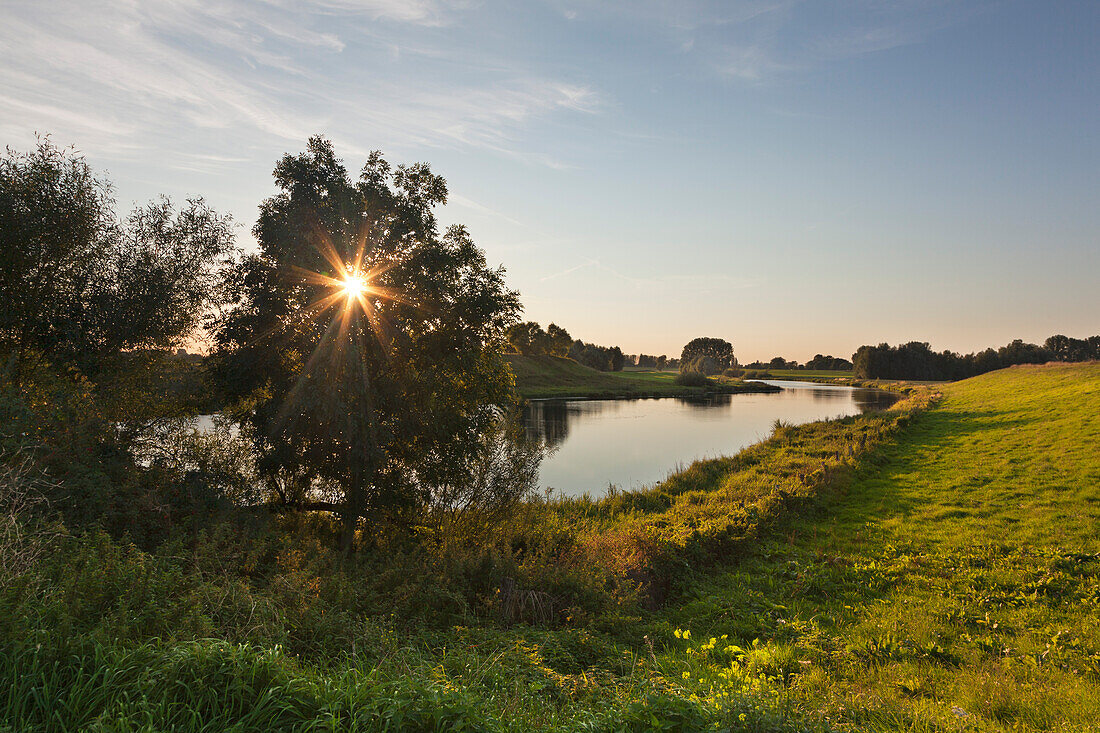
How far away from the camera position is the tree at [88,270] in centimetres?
1188

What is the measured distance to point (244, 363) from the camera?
13.5 meters

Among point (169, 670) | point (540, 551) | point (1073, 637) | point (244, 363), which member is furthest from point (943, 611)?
point (244, 363)

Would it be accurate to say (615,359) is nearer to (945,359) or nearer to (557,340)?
(557,340)

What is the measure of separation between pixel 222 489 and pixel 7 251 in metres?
7.33

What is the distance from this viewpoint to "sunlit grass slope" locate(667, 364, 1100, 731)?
581 cm

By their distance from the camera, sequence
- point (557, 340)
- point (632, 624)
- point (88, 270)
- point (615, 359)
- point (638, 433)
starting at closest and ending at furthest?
point (632, 624)
point (88, 270)
point (638, 433)
point (557, 340)
point (615, 359)

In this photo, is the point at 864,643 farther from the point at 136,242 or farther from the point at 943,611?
the point at 136,242

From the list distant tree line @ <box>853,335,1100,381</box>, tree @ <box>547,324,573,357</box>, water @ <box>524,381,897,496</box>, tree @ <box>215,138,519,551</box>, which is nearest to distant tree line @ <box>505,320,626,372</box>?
tree @ <box>547,324,573,357</box>

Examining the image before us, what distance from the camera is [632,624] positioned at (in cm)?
925

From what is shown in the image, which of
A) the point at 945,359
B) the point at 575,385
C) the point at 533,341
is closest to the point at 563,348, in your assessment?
the point at 533,341

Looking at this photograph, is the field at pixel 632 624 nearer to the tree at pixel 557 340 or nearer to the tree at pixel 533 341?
the tree at pixel 533 341

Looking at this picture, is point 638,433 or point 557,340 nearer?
point 638,433

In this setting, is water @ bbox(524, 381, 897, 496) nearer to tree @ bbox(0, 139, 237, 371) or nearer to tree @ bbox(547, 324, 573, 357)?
tree @ bbox(0, 139, 237, 371)

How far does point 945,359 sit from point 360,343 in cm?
16957
